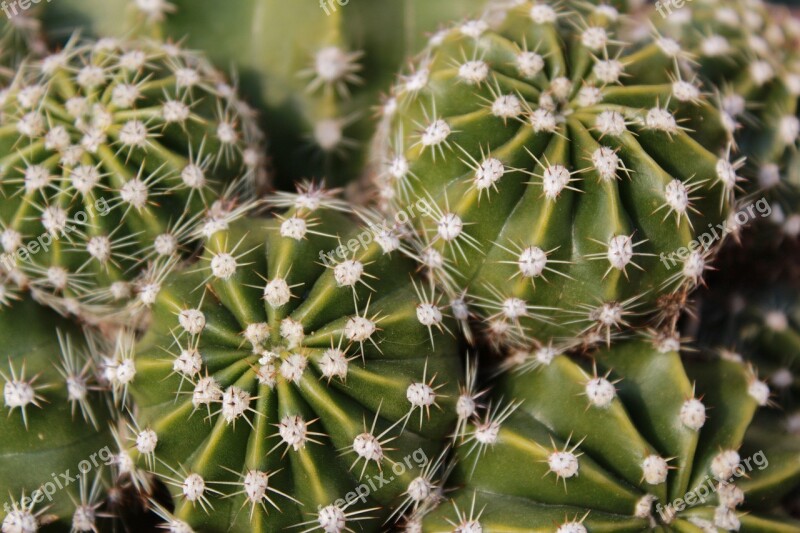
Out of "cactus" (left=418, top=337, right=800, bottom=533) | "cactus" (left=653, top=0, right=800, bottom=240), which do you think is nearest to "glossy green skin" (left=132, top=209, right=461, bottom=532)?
→ "cactus" (left=418, top=337, right=800, bottom=533)

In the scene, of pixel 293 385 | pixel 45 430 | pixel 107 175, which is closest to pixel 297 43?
pixel 107 175

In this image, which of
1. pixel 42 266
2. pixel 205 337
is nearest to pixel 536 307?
pixel 205 337

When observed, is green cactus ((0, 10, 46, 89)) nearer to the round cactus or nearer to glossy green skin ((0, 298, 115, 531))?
glossy green skin ((0, 298, 115, 531))

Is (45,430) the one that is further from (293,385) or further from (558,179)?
(558,179)

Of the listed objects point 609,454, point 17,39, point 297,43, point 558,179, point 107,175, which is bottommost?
point 609,454

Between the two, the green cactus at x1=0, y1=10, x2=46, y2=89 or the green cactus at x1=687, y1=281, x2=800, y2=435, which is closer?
the green cactus at x1=687, y1=281, x2=800, y2=435

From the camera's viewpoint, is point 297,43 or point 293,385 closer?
point 293,385

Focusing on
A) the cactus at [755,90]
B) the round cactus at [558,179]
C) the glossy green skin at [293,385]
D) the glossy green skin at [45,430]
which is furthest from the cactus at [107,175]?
the cactus at [755,90]
